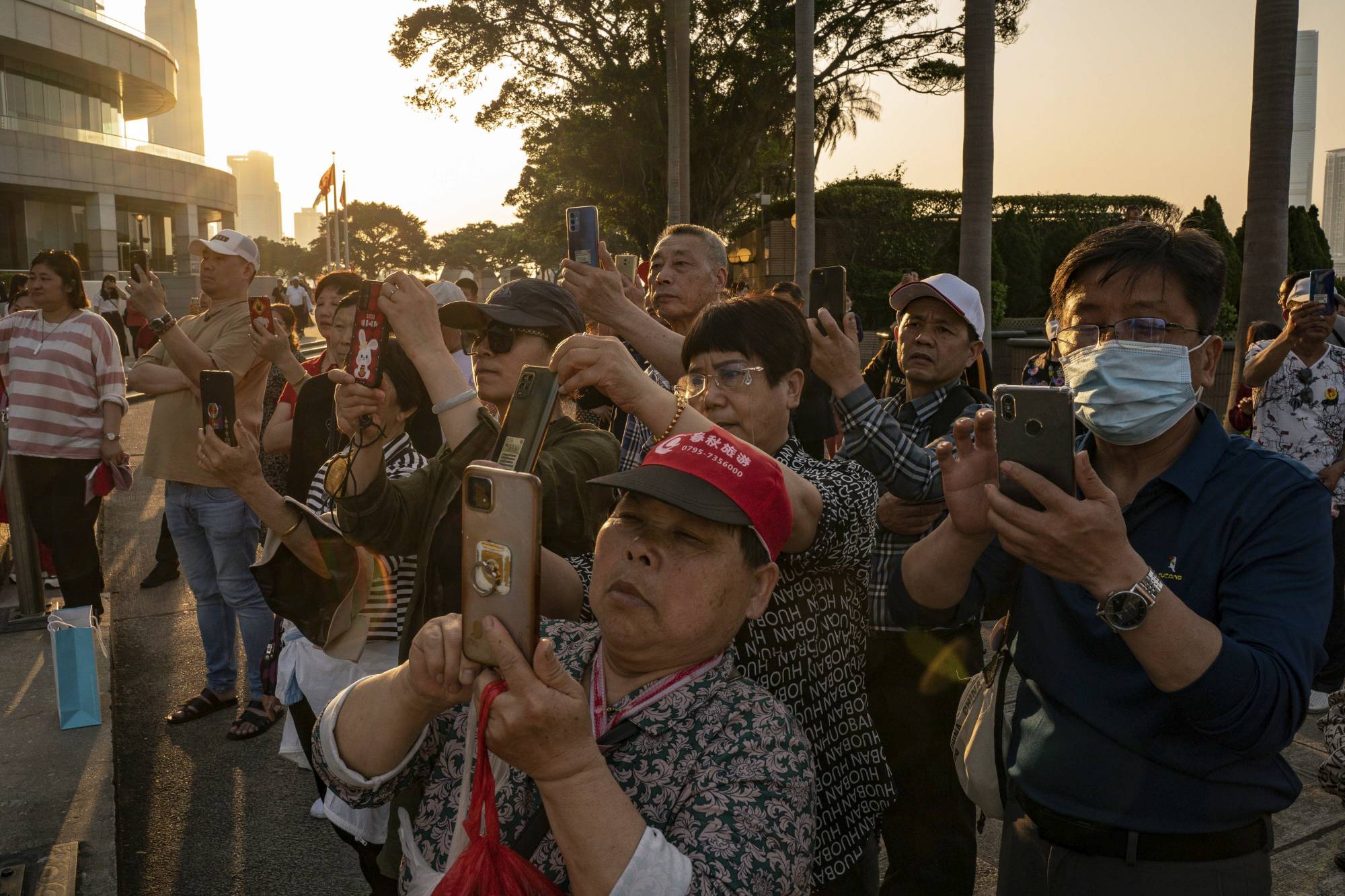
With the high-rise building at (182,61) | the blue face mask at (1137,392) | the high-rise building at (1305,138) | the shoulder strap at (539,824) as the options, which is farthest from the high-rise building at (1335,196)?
the high-rise building at (182,61)

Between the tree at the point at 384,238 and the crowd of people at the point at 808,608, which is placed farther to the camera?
the tree at the point at 384,238

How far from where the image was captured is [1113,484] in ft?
7.03

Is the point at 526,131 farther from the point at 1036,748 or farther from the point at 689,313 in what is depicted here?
the point at 1036,748

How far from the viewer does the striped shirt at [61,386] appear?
21.0ft

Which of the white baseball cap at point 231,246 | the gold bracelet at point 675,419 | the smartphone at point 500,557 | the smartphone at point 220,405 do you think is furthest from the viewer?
the white baseball cap at point 231,246

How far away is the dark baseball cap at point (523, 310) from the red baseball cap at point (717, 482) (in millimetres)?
1272

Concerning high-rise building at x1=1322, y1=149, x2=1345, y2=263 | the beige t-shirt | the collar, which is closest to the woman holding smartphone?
the beige t-shirt

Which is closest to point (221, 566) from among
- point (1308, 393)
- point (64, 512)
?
point (64, 512)

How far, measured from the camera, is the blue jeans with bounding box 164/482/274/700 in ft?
18.2

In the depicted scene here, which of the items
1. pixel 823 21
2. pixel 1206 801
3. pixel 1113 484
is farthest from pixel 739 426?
pixel 823 21

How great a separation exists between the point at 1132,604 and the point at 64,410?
21.2ft

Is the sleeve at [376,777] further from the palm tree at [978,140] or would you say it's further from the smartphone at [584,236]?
the palm tree at [978,140]

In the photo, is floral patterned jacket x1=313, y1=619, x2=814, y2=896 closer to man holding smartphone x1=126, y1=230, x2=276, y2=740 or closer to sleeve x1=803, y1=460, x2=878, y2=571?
sleeve x1=803, y1=460, x2=878, y2=571

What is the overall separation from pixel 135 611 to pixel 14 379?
1.95 meters
